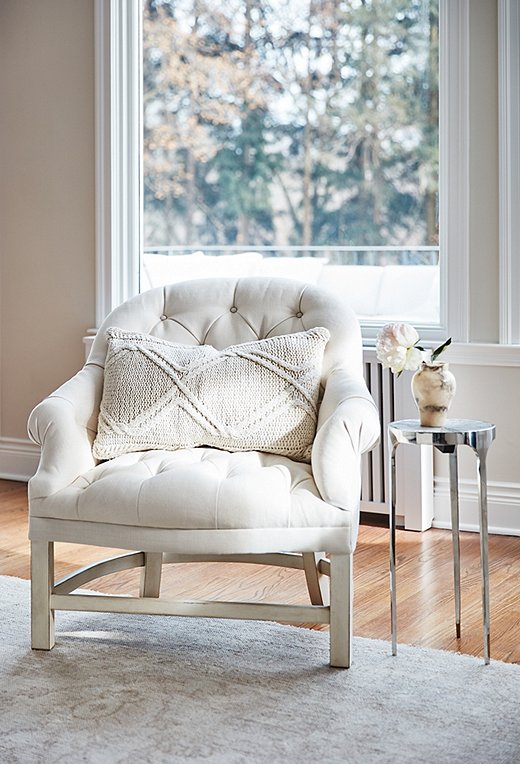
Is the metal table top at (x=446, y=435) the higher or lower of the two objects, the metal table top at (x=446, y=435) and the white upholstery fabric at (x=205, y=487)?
the higher

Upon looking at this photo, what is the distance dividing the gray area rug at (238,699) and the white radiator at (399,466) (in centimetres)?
118

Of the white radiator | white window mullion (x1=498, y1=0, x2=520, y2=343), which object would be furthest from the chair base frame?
white window mullion (x1=498, y1=0, x2=520, y2=343)

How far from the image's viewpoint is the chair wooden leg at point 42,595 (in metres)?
2.32

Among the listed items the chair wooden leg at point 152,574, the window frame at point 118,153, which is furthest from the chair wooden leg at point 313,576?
the window frame at point 118,153

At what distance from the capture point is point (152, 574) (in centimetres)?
260

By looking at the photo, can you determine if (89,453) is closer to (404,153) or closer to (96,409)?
(96,409)

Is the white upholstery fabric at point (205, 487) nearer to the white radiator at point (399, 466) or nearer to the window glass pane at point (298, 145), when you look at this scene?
the white radiator at point (399, 466)

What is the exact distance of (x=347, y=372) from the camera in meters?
2.67

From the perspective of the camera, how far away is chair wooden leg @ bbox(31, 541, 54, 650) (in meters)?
2.32

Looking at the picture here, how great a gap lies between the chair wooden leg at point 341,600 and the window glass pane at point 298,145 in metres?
1.78

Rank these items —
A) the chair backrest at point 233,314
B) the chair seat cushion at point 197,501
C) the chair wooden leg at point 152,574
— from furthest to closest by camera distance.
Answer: the chair backrest at point 233,314
the chair wooden leg at point 152,574
the chair seat cushion at point 197,501

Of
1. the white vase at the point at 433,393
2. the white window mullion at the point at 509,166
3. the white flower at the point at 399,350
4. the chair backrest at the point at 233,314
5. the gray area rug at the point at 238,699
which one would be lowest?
the gray area rug at the point at 238,699

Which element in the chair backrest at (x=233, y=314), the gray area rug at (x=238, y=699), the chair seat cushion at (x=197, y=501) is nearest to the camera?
the gray area rug at (x=238, y=699)

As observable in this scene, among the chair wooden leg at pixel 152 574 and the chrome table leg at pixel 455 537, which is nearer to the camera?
the chrome table leg at pixel 455 537
